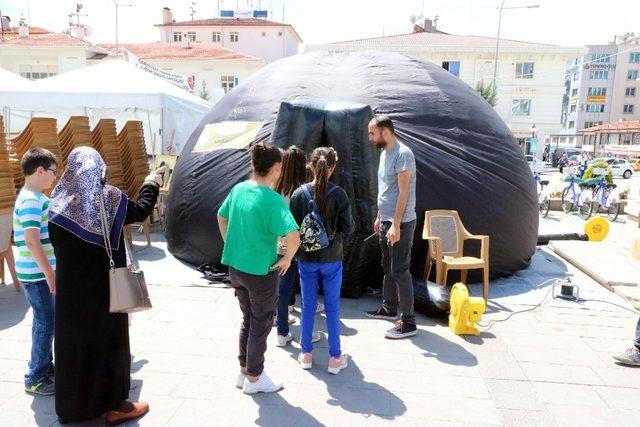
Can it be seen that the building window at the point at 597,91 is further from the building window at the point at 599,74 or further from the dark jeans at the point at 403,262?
the dark jeans at the point at 403,262

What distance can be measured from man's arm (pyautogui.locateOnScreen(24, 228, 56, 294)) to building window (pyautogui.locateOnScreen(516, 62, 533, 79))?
138 ft

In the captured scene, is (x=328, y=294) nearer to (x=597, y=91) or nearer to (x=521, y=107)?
(x=521, y=107)

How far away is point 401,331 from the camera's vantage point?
15.4 feet

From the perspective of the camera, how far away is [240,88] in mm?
7582

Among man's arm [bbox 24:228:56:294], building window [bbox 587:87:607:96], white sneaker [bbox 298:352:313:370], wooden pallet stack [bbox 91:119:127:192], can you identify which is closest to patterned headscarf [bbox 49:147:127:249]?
man's arm [bbox 24:228:56:294]

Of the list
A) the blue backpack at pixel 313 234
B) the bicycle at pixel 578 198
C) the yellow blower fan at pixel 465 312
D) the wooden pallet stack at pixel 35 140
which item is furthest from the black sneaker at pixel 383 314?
the bicycle at pixel 578 198

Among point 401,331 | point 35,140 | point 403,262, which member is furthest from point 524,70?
point 401,331

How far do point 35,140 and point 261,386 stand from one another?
5.26 metres

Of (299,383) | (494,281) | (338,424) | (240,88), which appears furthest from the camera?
(240,88)

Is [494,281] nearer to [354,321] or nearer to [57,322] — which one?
[354,321]

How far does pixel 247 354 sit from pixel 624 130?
179ft

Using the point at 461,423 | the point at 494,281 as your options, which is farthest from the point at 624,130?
the point at 461,423

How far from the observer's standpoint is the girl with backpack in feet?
12.5

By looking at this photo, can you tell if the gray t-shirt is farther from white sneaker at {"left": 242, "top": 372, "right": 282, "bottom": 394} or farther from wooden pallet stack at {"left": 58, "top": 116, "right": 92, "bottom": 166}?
wooden pallet stack at {"left": 58, "top": 116, "right": 92, "bottom": 166}
